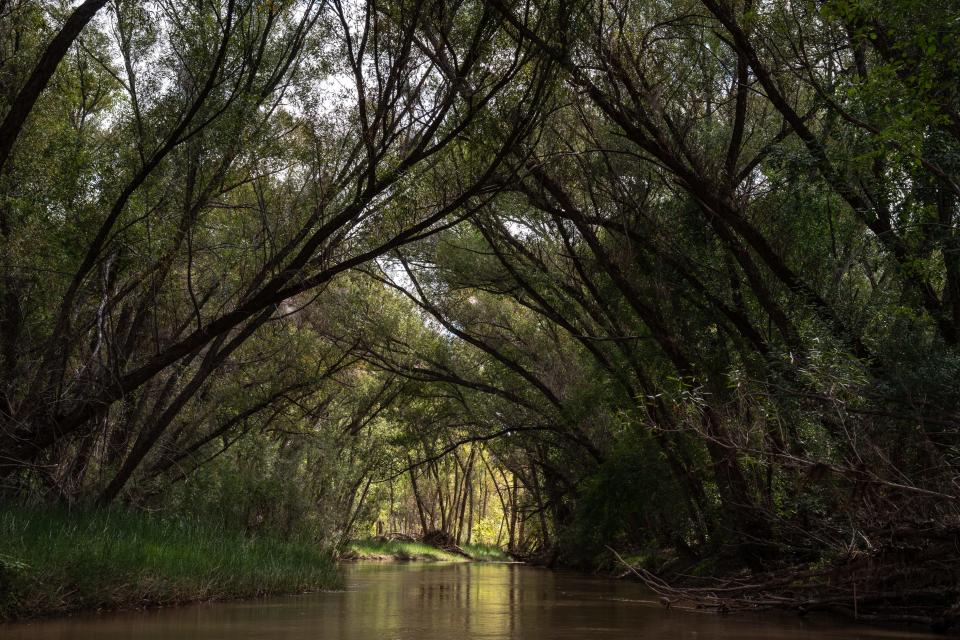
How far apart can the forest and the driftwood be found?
36 mm

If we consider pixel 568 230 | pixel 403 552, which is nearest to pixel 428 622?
pixel 568 230

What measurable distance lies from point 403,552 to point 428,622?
19770mm

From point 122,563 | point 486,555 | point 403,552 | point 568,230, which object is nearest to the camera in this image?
point 122,563

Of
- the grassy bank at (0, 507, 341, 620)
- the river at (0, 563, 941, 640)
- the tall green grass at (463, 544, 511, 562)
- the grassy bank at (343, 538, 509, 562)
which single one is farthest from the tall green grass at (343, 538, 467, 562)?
the river at (0, 563, 941, 640)

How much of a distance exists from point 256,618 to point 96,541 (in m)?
1.47

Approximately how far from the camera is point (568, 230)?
40.8 feet

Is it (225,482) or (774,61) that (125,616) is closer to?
(225,482)

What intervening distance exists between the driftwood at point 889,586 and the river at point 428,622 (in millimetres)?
215

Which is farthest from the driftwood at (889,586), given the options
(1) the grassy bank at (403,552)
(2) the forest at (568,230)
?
(1) the grassy bank at (403,552)

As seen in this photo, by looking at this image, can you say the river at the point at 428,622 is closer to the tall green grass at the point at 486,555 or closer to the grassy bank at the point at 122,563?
the grassy bank at the point at 122,563

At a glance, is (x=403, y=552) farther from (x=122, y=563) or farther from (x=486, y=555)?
(x=122, y=563)

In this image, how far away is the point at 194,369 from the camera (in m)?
12.5

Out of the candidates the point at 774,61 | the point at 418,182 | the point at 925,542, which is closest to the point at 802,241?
the point at 774,61

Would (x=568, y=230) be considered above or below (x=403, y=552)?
above
